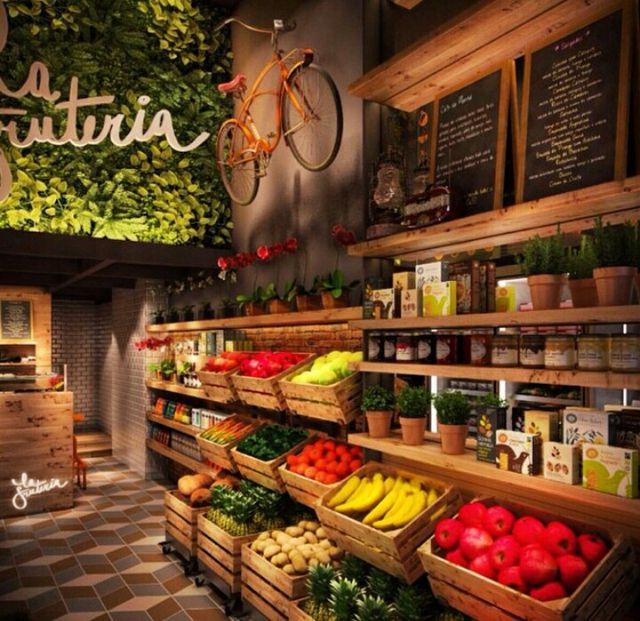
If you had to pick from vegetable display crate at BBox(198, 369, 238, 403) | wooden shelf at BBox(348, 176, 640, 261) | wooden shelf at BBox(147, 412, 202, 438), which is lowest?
wooden shelf at BBox(147, 412, 202, 438)

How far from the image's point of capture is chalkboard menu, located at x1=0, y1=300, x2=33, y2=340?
30.9 ft

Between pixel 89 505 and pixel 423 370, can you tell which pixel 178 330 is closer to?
pixel 89 505

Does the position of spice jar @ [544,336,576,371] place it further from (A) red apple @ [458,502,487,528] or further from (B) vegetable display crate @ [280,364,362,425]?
(B) vegetable display crate @ [280,364,362,425]

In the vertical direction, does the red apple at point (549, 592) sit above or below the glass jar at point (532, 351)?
below

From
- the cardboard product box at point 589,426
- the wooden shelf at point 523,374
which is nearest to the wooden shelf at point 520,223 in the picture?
the wooden shelf at point 523,374

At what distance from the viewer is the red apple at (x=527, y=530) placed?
2.42 m

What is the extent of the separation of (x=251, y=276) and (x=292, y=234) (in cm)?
95

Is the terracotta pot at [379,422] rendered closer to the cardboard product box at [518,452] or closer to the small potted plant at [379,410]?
the small potted plant at [379,410]

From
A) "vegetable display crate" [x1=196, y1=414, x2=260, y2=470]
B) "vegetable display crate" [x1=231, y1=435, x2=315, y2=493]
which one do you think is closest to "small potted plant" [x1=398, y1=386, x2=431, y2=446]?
"vegetable display crate" [x1=231, y1=435, x2=315, y2=493]

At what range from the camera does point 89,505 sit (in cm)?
717

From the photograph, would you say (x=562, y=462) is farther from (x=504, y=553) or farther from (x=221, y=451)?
(x=221, y=451)

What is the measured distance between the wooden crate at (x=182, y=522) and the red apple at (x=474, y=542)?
3.02 metres

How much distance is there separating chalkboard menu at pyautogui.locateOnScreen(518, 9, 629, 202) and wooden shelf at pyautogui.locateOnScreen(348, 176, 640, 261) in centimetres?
13

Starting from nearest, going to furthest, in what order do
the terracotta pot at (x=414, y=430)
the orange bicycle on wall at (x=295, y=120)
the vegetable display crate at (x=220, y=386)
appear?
1. the terracotta pot at (x=414, y=430)
2. the orange bicycle on wall at (x=295, y=120)
3. the vegetable display crate at (x=220, y=386)
